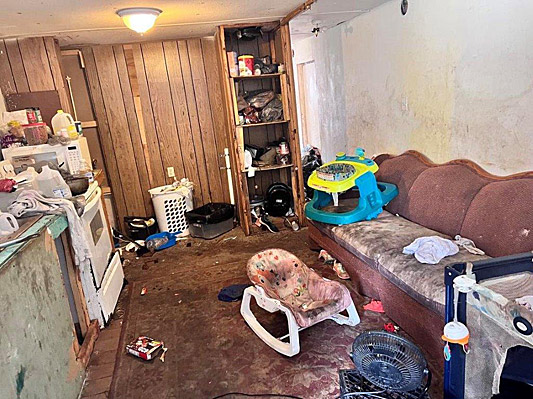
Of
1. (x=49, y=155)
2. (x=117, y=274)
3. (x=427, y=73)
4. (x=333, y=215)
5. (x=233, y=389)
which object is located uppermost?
(x=427, y=73)

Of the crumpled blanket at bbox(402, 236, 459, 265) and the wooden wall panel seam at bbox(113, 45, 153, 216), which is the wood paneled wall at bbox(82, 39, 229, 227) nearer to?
the wooden wall panel seam at bbox(113, 45, 153, 216)

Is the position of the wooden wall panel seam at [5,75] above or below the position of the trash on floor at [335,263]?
above

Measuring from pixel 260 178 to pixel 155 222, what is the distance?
1.30 metres

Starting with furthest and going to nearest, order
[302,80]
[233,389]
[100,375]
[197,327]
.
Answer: [302,80] < [197,327] < [100,375] < [233,389]

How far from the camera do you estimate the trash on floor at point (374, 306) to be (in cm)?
242

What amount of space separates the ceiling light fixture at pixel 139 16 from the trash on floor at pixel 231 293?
2.09m

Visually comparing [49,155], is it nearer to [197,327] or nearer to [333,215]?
[197,327]

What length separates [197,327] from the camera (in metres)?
2.47

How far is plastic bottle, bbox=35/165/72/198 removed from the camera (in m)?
2.40

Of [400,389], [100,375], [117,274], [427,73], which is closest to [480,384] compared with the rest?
[400,389]

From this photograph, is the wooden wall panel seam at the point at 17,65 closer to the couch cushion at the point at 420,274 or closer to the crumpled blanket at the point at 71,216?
the crumpled blanket at the point at 71,216

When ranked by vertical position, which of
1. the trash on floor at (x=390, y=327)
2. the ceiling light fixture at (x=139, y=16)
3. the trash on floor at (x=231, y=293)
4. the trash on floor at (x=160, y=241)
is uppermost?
the ceiling light fixture at (x=139, y=16)

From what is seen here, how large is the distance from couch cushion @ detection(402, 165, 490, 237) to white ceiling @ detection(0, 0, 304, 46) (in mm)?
1753

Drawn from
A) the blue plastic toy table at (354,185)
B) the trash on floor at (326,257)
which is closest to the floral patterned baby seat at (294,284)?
the blue plastic toy table at (354,185)
